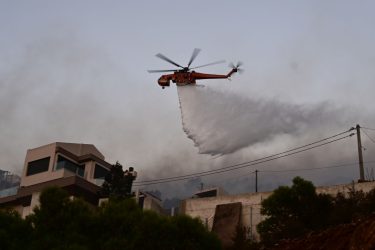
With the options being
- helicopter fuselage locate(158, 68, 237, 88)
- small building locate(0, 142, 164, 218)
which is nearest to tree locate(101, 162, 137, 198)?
small building locate(0, 142, 164, 218)

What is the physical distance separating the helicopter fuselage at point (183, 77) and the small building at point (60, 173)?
13404mm

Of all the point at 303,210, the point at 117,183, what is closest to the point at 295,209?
the point at 303,210

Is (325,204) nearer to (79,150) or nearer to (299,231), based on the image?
(299,231)

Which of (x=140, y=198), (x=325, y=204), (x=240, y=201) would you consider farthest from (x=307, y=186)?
(x=140, y=198)

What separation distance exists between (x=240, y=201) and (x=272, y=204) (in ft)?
24.7

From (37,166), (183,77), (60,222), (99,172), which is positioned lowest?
(60,222)

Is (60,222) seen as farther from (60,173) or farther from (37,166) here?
(37,166)

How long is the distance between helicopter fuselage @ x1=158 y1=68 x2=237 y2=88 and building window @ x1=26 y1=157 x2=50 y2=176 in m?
17.6

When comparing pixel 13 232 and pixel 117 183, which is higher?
pixel 117 183

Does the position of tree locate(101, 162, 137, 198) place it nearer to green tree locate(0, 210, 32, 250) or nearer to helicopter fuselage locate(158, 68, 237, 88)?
helicopter fuselage locate(158, 68, 237, 88)

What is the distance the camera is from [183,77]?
4181 cm

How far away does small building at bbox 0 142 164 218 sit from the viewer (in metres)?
49.3

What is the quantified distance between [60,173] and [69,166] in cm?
245

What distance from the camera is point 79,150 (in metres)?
56.9
